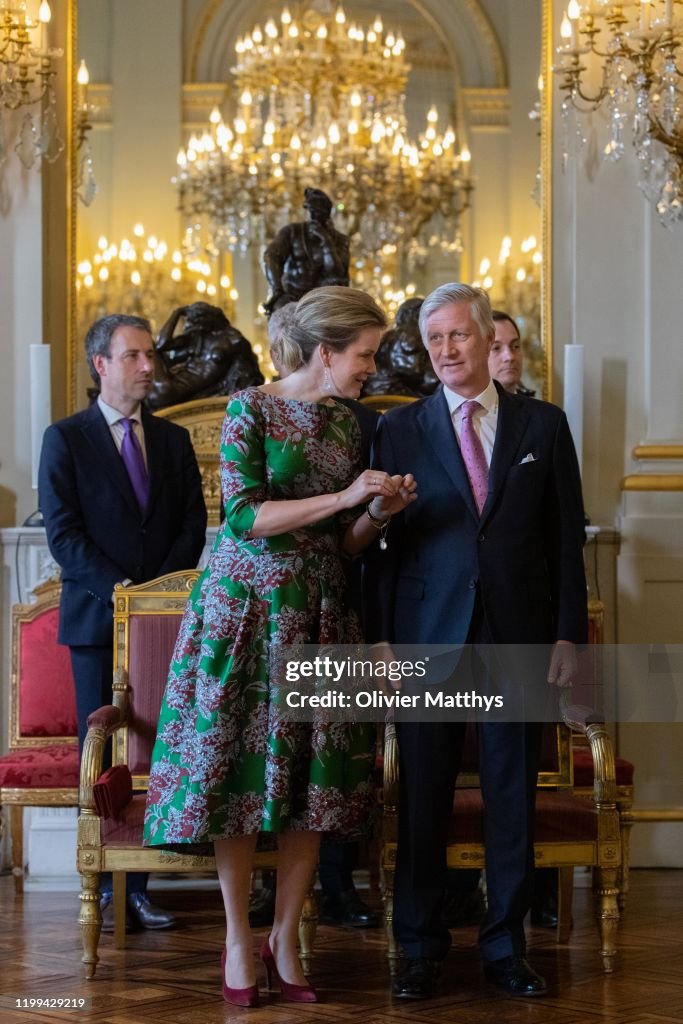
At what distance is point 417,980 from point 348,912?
1.05 meters

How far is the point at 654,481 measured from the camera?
550cm

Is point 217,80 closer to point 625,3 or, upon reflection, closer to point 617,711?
point 625,3

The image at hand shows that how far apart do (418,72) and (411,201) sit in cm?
58

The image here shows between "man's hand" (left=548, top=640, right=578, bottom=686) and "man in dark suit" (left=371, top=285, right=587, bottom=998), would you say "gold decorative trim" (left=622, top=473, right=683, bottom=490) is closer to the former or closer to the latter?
"man in dark suit" (left=371, top=285, right=587, bottom=998)

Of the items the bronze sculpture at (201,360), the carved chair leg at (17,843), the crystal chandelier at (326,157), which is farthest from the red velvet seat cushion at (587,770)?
the crystal chandelier at (326,157)

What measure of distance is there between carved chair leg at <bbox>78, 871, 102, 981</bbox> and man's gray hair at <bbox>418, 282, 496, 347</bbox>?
1660 mm

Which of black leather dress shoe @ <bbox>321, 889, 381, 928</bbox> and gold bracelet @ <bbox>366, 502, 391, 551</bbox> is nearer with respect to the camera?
gold bracelet @ <bbox>366, 502, 391, 551</bbox>

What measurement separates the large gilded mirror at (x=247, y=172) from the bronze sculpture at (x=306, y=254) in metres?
0.12

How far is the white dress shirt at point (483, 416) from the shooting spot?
358 centimetres

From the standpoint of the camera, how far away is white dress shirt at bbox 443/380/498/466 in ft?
11.8

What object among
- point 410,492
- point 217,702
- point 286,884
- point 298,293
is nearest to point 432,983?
point 286,884

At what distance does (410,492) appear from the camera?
3297 mm

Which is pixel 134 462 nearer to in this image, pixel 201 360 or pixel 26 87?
pixel 201 360

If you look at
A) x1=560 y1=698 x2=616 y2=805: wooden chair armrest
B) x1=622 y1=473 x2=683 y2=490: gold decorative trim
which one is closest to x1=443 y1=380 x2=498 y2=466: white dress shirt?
x1=560 y1=698 x2=616 y2=805: wooden chair armrest
